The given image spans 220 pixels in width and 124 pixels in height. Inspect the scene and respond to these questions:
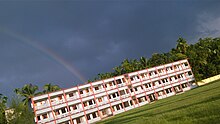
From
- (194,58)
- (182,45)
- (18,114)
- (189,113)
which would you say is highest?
(182,45)

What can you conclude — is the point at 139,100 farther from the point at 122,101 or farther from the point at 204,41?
the point at 204,41

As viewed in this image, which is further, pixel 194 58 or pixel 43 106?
pixel 194 58

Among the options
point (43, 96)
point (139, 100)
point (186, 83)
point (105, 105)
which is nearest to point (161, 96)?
point (139, 100)

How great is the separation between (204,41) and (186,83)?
1957cm

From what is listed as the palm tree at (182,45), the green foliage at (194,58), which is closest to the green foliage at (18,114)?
the green foliage at (194,58)

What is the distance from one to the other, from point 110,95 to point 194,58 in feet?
112

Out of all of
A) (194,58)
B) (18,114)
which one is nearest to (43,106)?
(18,114)

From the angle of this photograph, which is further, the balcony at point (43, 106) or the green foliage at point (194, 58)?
the green foliage at point (194, 58)

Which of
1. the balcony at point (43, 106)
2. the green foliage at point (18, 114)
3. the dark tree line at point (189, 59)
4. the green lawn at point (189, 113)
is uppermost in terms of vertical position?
the dark tree line at point (189, 59)

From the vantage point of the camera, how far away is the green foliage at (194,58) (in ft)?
250

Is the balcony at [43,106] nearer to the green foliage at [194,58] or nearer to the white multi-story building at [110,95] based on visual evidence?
the white multi-story building at [110,95]

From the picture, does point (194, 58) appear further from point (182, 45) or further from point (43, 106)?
point (43, 106)

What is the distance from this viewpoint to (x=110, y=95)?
6356 cm

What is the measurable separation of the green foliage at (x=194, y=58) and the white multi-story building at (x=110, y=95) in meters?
3.22
